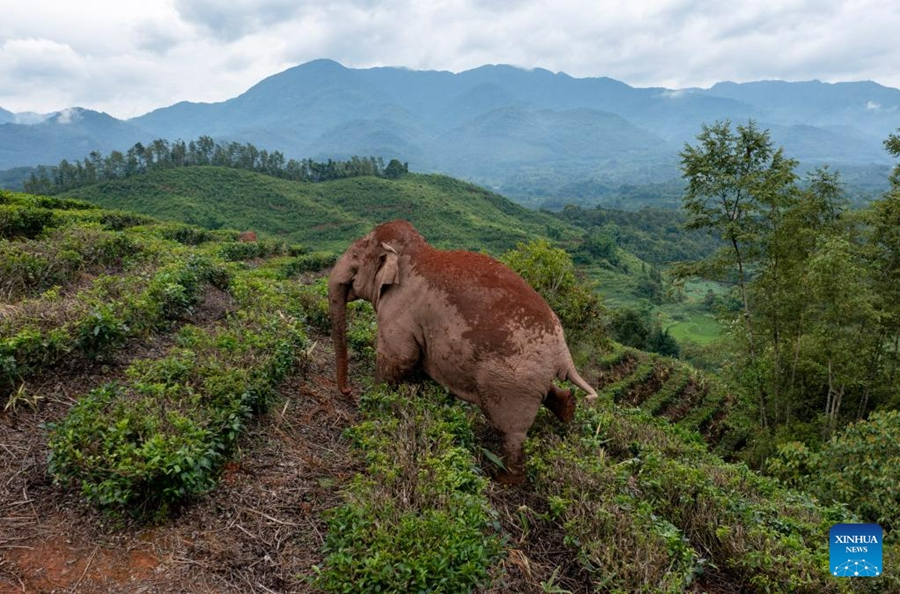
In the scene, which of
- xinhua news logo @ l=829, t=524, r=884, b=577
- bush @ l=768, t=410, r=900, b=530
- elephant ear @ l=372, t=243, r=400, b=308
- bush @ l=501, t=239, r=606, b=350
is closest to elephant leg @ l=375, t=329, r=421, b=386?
elephant ear @ l=372, t=243, r=400, b=308

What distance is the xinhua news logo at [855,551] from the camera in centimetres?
435

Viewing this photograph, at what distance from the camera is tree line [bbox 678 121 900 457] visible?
41.4ft

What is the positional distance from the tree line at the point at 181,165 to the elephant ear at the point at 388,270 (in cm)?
8186

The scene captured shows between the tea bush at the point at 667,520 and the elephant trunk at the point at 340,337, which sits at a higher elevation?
the elephant trunk at the point at 340,337

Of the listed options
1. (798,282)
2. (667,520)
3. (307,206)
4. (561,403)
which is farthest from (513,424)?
(307,206)

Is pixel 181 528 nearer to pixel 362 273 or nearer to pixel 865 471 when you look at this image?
pixel 362 273

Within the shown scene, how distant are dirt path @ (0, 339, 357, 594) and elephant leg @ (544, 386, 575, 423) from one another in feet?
7.47

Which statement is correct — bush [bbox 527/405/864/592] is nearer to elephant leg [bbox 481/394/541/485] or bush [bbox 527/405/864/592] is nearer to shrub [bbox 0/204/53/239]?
elephant leg [bbox 481/394/541/485]

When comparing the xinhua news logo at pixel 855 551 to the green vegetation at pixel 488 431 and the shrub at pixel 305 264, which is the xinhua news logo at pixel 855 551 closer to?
the green vegetation at pixel 488 431

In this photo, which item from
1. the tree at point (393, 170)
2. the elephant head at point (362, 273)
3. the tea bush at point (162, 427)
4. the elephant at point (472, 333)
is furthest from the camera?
the tree at point (393, 170)

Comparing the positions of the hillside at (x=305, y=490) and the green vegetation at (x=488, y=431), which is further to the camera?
the green vegetation at (x=488, y=431)

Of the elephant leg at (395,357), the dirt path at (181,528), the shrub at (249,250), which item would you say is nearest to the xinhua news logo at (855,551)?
the elephant leg at (395,357)

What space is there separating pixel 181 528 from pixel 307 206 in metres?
77.5

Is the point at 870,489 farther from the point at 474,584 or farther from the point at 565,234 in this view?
the point at 565,234
